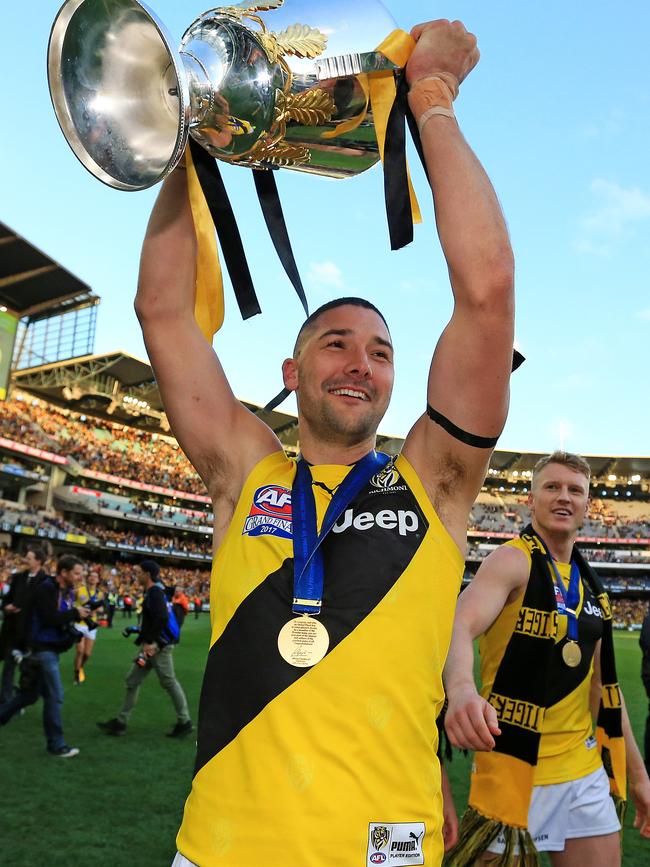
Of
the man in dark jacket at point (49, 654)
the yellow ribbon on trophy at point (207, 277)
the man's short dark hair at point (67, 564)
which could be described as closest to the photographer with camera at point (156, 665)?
the man in dark jacket at point (49, 654)

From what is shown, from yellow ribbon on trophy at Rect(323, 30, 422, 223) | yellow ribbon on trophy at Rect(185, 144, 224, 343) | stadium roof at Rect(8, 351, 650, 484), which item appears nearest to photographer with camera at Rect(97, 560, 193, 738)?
yellow ribbon on trophy at Rect(185, 144, 224, 343)

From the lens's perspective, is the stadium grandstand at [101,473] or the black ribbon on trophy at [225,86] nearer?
the black ribbon on trophy at [225,86]

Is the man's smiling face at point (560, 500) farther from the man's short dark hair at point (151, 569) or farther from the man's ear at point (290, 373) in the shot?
the man's short dark hair at point (151, 569)

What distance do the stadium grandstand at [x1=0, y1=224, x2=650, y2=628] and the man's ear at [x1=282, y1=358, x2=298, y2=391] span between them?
33.9 metres

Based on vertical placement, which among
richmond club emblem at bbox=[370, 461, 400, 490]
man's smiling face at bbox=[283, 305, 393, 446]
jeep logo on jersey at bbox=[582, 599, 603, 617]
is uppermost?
man's smiling face at bbox=[283, 305, 393, 446]

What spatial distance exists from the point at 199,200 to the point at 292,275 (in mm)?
355

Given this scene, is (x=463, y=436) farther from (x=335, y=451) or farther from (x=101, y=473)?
(x=101, y=473)

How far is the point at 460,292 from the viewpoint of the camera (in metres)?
1.77

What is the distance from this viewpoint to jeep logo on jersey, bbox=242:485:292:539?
186cm

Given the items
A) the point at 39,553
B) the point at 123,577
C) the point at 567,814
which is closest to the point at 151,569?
the point at 39,553

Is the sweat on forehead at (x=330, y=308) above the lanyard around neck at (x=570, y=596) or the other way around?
above

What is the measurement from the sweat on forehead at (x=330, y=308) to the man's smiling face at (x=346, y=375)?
17 mm

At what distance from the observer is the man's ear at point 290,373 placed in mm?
2287

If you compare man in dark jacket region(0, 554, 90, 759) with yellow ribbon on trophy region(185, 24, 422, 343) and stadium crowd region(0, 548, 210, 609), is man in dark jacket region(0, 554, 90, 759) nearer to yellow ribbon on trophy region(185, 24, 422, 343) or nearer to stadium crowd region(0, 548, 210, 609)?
yellow ribbon on trophy region(185, 24, 422, 343)
